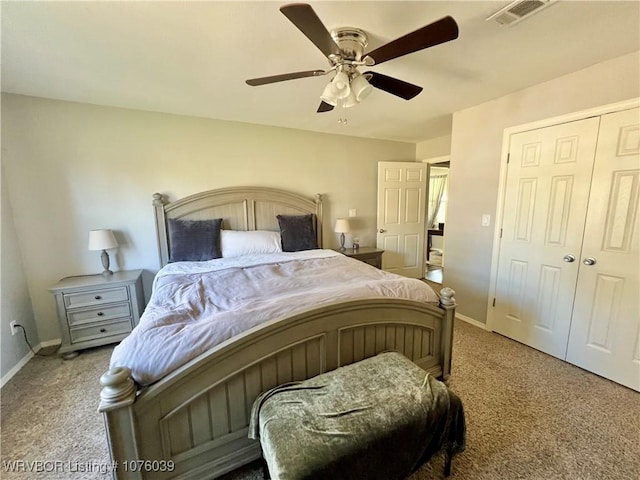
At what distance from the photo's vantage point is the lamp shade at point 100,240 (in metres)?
2.59

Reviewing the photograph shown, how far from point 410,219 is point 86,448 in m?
4.37

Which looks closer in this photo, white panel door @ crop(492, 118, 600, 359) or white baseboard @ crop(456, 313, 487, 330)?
white panel door @ crop(492, 118, 600, 359)

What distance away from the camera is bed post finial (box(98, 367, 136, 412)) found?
3.42 feet

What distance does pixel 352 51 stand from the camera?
1.63 m

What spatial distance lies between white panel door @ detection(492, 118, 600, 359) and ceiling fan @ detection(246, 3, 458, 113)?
1.46 meters

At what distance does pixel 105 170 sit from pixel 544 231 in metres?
4.24

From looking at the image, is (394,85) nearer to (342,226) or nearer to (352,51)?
(352,51)

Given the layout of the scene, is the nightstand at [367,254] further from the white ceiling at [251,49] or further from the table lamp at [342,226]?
the white ceiling at [251,49]

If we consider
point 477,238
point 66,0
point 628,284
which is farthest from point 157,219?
point 628,284

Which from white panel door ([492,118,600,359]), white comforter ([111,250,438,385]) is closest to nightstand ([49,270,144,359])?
white comforter ([111,250,438,385])

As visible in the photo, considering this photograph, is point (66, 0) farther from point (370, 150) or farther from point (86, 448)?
point (370, 150)

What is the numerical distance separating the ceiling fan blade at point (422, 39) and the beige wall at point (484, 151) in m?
1.68

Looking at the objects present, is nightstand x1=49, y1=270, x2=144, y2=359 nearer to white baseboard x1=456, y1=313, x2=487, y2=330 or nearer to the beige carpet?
the beige carpet

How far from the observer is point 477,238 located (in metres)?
3.01
